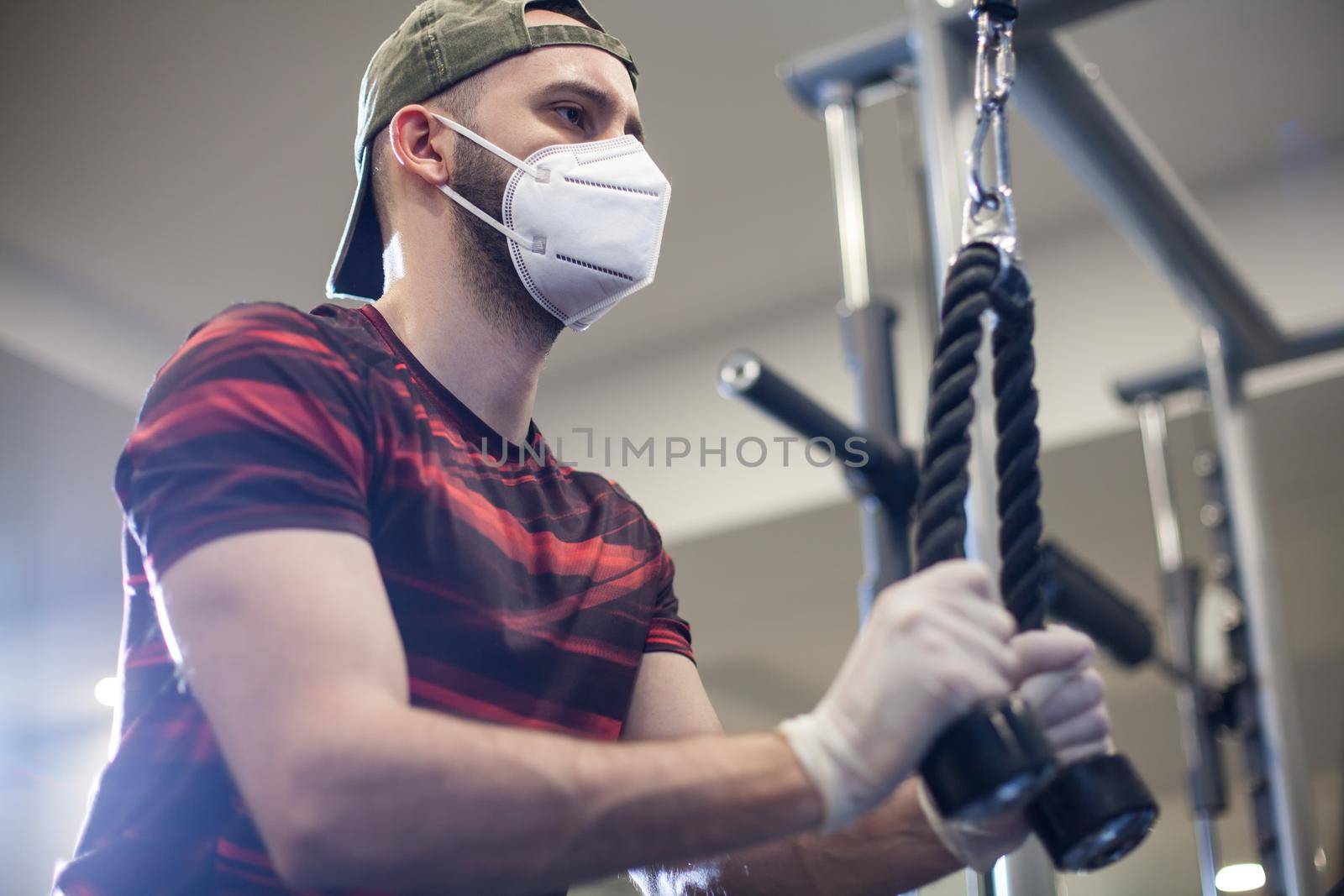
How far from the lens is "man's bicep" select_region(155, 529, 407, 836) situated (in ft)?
2.43

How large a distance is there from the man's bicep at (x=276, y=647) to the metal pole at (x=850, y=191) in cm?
114

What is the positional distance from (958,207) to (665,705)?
664 millimetres

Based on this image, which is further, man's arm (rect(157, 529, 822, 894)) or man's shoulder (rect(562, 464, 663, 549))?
man's shoulder (rect(562, 464, 663, 549))

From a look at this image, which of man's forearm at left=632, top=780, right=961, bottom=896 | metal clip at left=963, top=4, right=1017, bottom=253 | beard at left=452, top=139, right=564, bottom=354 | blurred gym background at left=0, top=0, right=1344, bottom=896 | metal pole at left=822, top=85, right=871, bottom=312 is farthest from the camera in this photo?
blurred gym background at left=0, top=0, right=1344, bottom=896

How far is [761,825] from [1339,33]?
9.50ft

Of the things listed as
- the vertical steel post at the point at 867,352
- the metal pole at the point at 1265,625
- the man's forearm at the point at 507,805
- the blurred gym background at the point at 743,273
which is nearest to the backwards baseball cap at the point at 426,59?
the vertical steel post at the point at 867,352

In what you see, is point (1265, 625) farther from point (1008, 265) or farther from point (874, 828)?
point (1008, 265)

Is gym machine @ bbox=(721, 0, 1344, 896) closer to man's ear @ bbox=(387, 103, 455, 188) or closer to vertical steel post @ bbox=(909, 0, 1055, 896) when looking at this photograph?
vertical steel post @ bbox=(909, 0, 1055, 896)

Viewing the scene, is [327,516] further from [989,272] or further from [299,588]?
[989,272]

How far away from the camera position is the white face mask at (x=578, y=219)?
4.31 ft

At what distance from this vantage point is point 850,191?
185cm

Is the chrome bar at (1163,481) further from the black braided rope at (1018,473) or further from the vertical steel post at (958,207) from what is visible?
the black braided rope at (1018,473)

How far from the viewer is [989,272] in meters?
0.86

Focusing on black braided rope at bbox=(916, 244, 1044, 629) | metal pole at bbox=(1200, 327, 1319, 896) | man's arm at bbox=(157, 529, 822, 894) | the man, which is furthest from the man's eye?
metal pole at bbox=(1200, 327, 1319, 896)
